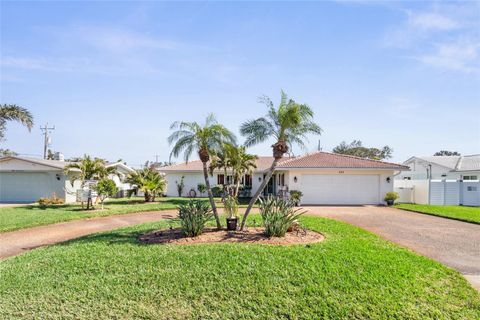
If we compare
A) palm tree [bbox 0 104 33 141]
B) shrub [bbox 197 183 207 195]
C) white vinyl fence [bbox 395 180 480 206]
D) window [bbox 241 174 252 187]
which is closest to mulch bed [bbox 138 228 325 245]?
palm tree [bbox 0 104 33 141]

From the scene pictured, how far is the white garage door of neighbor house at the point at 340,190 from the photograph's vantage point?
77.0 ft

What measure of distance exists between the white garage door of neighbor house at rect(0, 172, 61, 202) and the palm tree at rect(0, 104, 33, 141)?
11939mm

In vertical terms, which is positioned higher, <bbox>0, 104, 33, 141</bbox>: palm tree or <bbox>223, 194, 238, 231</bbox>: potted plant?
<bbox>0, 104, 33, 141</bbox>: palm tree

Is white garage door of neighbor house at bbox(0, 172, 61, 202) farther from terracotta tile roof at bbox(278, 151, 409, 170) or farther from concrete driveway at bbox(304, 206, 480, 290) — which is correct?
concrete driveway at bbox(304, 206, 480, 290)

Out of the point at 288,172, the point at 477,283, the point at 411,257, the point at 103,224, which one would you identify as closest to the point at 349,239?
the point at 411,257

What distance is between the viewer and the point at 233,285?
566 cm

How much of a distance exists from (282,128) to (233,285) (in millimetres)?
5573

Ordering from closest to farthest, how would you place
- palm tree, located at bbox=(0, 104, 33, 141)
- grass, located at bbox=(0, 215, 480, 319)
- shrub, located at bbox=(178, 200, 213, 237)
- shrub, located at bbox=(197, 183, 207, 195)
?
1. grass, located at bbox=(0, 215, 480, 319)
2. shrub, located at bbox=(178, 200, 213, 237)
3. palm tree, located at bbox=(0, 104, 33, 141)
4. shrub, located at bbox=(197, 183, 207, 195)

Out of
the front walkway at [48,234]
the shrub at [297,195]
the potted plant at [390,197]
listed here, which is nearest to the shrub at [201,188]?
the shrub at [297,195]

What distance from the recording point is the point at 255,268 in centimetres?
625

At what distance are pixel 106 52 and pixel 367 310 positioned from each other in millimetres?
12541

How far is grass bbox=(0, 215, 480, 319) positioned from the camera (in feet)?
16.4

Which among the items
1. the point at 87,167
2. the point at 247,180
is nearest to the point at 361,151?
the point at 247,180

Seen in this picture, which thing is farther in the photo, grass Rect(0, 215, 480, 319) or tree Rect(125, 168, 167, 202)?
tree Rect(125, 168, 167, 202)
